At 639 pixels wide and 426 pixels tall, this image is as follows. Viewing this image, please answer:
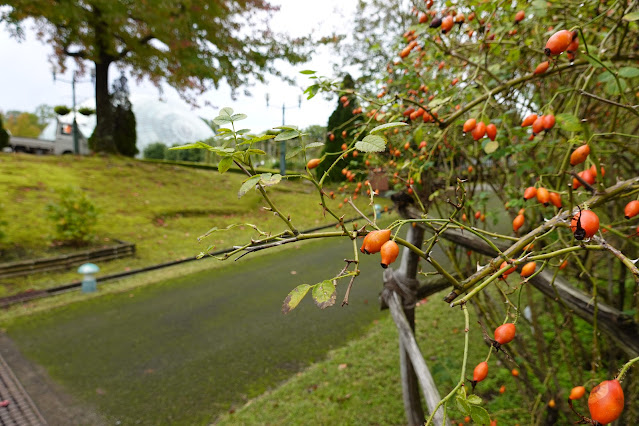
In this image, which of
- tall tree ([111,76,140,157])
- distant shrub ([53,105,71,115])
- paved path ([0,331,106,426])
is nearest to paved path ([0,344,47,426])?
paved path ([0,331,106,426])

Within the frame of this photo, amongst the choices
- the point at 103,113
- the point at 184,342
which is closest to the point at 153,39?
the point at 103,113

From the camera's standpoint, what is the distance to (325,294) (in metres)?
0.65

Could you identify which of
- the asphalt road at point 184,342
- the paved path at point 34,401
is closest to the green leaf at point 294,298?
the asphalt road at point 184,342

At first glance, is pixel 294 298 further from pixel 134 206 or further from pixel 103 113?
pixel 103 113

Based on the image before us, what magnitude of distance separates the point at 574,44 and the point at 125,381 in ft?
13.8

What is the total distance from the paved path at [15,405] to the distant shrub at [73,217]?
13.7 feet

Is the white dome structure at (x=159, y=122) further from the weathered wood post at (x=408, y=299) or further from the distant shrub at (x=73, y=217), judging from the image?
the weathered wood post at (x=408, y=299)

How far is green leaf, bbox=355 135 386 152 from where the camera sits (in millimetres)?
669

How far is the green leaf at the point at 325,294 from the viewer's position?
0.63 m

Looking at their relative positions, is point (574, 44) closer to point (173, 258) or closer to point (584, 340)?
point (584, 340)

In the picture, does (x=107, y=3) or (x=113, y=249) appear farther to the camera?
(x=107, y=3)

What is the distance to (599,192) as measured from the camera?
84cm

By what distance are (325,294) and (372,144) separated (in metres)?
0.31

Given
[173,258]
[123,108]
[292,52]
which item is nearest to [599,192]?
[173,258]
